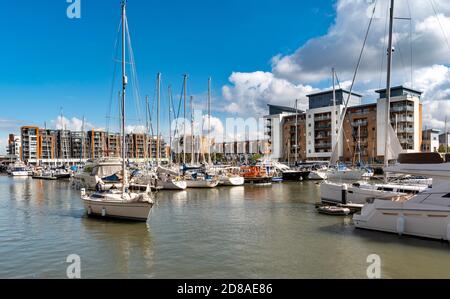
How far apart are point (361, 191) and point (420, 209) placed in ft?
35.8

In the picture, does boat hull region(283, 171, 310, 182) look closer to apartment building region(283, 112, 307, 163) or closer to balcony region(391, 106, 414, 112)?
balcony region(391, 106, 414, 112)

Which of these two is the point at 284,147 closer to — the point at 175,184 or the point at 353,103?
the point at 353,103

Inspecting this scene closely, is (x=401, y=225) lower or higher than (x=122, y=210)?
lower

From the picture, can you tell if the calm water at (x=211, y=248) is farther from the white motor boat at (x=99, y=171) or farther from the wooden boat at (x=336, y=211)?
the white motor boat at (x=99, y=171)

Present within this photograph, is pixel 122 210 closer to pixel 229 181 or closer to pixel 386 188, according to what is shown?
pixel 386 188

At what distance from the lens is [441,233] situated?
744 inches

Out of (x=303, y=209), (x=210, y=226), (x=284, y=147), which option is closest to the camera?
(x=210, y=226)

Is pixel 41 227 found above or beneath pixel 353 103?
beneath

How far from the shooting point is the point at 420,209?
774 inches

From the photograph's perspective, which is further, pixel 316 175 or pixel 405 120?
pixel 405 120

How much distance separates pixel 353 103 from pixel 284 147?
27.0 meters

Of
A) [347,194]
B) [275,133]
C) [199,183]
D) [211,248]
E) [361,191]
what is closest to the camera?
[211,248]

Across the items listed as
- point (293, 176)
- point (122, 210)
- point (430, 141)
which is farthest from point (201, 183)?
point (430, 141)
